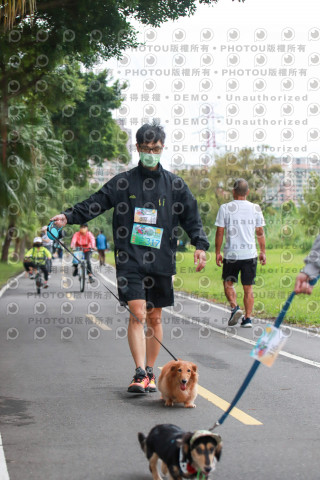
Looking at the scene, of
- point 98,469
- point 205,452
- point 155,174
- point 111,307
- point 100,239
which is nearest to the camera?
point 205,452

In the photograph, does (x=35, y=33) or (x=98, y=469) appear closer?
(x=98, y=469)

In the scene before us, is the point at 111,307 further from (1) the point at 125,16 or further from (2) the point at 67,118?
(2) the point at 67,118

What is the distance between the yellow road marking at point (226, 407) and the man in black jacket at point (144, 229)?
463 millimetres

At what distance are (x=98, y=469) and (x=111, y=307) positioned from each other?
11427mm

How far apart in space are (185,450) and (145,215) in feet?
10.5

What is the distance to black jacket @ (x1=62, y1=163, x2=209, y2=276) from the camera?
21.0ft

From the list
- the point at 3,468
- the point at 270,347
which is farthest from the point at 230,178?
the point at 270,347

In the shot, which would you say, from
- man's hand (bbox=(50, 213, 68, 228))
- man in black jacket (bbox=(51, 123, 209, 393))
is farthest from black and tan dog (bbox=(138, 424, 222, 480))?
A: man's hand (bbox=(50, 213, 68, 228))

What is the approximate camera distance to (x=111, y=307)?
15672 millimetres

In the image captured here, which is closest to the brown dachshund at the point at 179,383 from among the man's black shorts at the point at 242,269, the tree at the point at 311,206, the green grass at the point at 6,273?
the man's black shorts at the point at 242,269

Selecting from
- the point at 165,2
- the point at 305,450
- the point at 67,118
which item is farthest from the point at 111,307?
the point at 67,118

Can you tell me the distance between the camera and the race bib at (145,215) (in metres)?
6.39

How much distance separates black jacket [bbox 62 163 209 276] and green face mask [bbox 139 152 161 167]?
11cm

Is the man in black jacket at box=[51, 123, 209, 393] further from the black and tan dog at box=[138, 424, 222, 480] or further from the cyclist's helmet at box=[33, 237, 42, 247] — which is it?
the cyclist's helmet at box=[33, 237, 42, 247]
